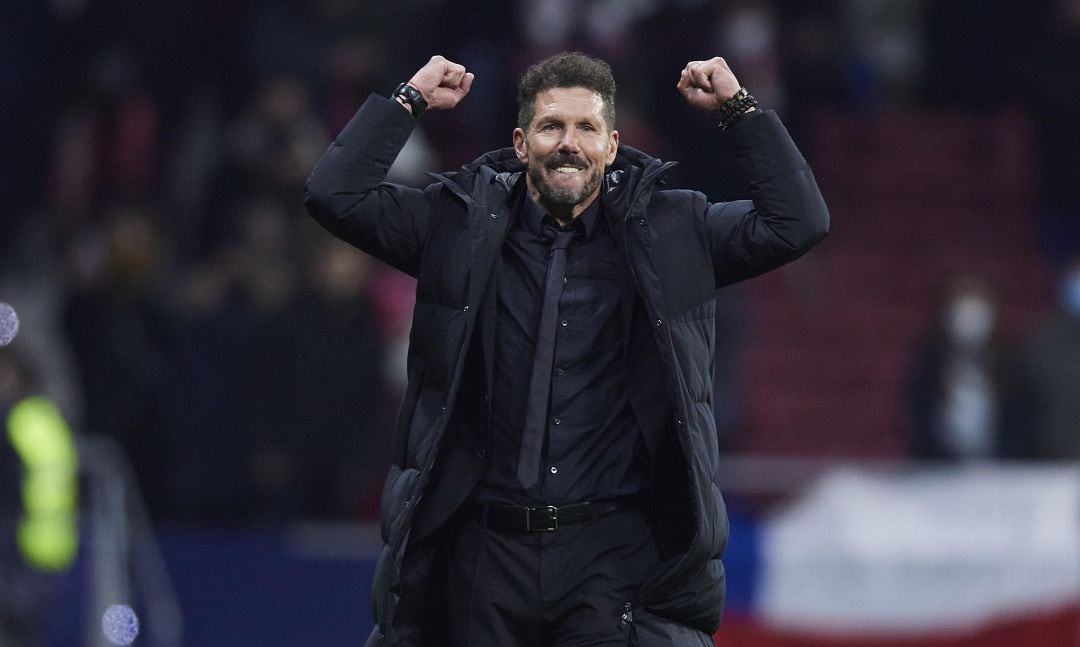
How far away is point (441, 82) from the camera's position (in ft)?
16.3

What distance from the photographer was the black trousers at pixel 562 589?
4715 millimetres

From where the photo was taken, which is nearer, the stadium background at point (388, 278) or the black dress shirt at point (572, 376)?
the black dress shirt at point (572, 376)

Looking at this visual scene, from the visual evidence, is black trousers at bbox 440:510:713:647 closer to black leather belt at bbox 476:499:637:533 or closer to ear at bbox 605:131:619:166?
black leather belt at bbox 476:499:637:533

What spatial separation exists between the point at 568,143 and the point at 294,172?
7.69 meters

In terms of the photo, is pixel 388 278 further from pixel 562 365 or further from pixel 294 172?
pixel 562 365

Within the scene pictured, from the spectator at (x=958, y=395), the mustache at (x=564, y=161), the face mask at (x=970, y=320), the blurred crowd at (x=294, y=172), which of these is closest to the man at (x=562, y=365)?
the mustache at (x=564, y=161)

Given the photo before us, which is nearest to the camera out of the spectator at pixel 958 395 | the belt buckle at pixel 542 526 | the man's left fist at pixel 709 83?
the belt buckle at pixel 542 526

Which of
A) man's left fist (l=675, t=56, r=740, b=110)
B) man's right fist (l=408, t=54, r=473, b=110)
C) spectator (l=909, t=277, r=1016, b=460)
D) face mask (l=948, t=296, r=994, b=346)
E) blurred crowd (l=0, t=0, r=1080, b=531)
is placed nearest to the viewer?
man's left fist (l=675, t=56, r=740, b=110)

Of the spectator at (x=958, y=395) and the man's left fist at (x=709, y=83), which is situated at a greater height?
the man's left fist at (x=709, y=83)

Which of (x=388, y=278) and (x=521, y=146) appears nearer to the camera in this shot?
(x=521, y=146)

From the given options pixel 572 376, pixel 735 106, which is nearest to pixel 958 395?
pixel 735 106

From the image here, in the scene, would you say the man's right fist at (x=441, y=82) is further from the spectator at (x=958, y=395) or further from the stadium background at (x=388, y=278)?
the spectator at (x=958, y=395)

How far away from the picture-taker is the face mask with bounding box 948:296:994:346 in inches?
455

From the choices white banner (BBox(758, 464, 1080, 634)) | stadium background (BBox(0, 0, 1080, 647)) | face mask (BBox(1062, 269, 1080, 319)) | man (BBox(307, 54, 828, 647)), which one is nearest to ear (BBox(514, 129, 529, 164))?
man (BBox(307, 54, 828, 647))
